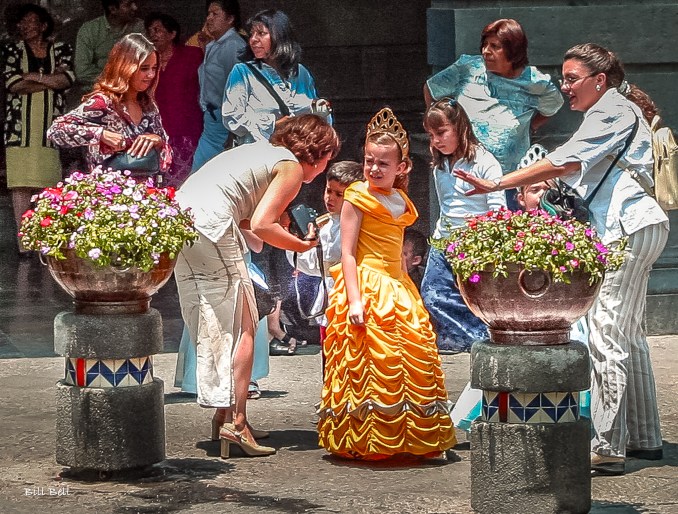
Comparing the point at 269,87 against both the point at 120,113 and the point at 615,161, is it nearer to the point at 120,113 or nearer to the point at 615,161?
the point at 120,113

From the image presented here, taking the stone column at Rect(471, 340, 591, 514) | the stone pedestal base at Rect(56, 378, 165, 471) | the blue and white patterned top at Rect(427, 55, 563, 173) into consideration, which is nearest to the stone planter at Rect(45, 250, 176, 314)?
the stone pedestal base at Rect(56, 378, 165, 471)

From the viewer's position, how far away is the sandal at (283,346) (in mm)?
10172

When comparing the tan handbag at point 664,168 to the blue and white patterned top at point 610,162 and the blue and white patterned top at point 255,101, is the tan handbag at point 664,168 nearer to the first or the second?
the blue and white patterned top at point 610,162

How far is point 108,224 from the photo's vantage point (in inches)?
264

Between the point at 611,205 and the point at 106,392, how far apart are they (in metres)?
2.39

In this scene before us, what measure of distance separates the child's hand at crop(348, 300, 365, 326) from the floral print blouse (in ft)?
6.53

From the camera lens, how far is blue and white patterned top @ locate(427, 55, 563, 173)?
1026cm

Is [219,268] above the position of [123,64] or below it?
below

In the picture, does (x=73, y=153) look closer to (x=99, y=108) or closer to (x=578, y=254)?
(x=99, y=108)

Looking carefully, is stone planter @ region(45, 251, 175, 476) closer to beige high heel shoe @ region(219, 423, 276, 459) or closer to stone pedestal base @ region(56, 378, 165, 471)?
stone pedestal base @ region(56, 378, 165, 471)

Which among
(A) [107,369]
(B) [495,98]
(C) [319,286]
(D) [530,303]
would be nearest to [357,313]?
(A) [107,369]

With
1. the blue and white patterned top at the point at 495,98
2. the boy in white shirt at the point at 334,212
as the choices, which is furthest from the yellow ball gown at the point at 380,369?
the blue and white patterned top at the point at 495,98

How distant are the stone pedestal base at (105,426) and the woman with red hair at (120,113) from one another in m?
2.05

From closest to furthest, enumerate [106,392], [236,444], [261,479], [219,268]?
1. [106,392]
2. [261,479]
3. [219,268]
4. [236,444]
